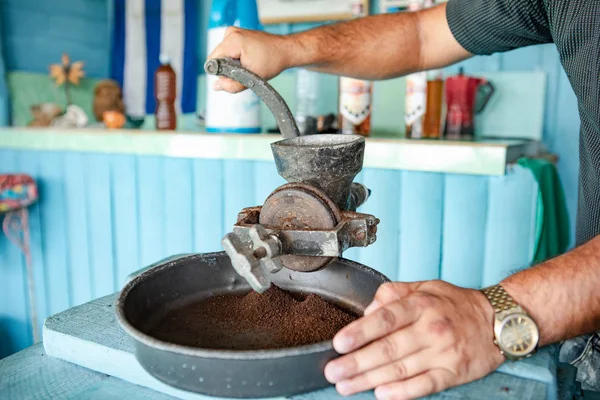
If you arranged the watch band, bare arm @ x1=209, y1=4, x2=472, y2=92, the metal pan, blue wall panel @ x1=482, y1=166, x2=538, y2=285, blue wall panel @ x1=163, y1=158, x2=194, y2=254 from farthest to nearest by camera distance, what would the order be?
blue wall panel @ x1=163, y1=158, x2=194, y2=254
blue wall panel @ x1=482, y1=166, x2=538, y2=285
bare arm @ x1=209, y1=4, x2=472, y2=92
the watch band
the metal pan

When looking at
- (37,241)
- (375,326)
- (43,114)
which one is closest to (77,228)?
(37,241)

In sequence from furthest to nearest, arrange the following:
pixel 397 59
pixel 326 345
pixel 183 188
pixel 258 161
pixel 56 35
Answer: pixel 56 35
pixel 183 188
pixel 258 161
pixel 397 59
pixel 326 345

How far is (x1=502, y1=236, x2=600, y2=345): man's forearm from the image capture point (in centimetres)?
69

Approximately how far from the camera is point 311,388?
601 mm

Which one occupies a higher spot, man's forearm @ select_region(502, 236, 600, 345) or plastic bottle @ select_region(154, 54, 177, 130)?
plastic bottle @ select_region(154, 54, 177, 130)

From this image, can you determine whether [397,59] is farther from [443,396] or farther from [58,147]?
[58,147]

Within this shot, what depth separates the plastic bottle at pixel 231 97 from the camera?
180 cm

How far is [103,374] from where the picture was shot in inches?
27.9

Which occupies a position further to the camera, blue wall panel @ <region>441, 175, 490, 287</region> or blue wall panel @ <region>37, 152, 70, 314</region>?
blue wall panel @ <region>37, 152, 70, 314</region>

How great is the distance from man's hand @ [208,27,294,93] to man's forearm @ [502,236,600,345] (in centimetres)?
58

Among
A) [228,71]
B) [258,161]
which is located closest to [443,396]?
[228,71]

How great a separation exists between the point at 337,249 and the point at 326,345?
0.12 metres

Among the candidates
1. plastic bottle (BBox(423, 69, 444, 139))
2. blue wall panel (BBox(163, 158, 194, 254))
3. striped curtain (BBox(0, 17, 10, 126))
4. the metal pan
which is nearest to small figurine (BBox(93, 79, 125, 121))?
striped curtain (BBox(0, 17, 10, 126))

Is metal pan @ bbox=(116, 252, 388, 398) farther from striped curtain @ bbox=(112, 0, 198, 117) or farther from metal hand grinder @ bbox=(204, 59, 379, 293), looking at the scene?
striped curtain @ bbox=(112, 0, 198, 117)
